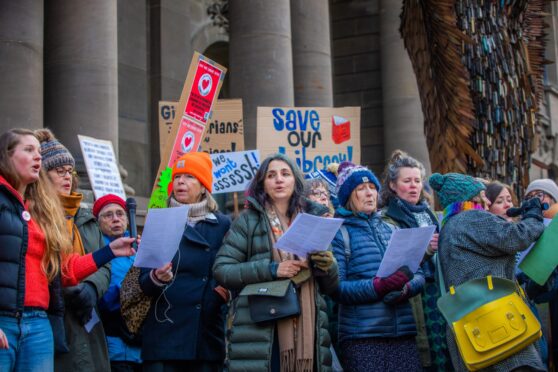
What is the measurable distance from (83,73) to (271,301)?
5.87 m

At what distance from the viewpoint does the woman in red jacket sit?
15.1 feet

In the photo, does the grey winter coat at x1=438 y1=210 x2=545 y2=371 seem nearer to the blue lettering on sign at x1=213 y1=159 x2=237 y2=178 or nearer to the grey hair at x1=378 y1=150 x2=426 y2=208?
the grey hair at x1=378 y1=150 x2=426 y2=208

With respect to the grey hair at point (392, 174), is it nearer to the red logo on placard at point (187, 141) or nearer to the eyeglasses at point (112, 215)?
the eyeglasses at point (112, 215)

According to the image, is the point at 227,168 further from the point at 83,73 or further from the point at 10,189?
the point at 10,189

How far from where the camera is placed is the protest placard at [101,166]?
907 centimetres

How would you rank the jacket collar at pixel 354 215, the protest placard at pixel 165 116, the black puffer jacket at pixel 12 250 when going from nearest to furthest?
the black puffer jacket at pixel 12 250
the jacket collar at pixel 354 215
the protest placard at pixel 165 116

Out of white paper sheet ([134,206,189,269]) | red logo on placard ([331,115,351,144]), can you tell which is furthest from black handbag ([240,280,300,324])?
red logo on placard ([331,115,351,144])

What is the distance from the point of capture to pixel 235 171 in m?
9.62

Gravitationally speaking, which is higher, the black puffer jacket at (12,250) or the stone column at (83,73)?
the stone column at (83,73)

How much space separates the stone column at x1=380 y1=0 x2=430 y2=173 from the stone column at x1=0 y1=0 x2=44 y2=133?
29.3 ft

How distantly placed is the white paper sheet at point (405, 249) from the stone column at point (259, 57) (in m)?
6.96

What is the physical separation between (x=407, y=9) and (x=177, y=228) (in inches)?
222

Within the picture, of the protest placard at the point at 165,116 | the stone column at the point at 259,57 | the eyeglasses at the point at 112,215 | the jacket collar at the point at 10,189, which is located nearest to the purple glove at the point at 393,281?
the eyeglasses at the point at 112,215

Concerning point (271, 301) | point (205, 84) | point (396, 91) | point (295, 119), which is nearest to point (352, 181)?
point (271, 301)
